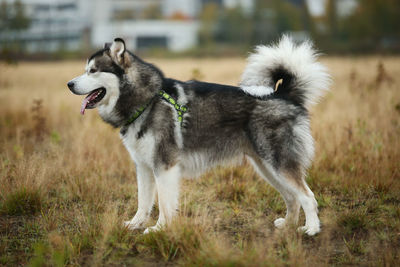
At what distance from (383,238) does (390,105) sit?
5.72m

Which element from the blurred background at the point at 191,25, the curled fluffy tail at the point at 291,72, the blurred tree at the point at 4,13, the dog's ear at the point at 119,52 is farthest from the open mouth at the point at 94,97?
the blurred tree at the point at 4,13

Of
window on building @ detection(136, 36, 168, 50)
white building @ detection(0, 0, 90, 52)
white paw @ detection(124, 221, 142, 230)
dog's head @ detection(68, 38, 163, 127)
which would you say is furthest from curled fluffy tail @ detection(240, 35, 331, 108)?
window on building @ detection(136, 36, 168, 50)

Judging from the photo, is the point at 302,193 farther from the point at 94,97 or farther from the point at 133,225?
the point at 94,97

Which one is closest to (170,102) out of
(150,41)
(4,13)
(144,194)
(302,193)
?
(144,194)

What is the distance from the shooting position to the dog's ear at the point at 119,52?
12.7ft

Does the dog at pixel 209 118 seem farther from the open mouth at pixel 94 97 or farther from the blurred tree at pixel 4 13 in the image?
the blurred tree at pixel 4 13

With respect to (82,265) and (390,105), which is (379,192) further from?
(390,105)

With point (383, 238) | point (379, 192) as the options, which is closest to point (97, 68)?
point (383, 238)

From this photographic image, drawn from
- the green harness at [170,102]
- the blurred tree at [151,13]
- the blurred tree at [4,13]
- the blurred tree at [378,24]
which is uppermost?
the blurred tree at [151,13]

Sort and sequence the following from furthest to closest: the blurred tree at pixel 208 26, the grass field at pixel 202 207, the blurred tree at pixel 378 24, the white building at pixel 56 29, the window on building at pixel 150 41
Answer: the window on building at pixel 150 41 → the white building at pixel 56 29 → the blurred tree at pixel 208 26 → the blurred tree at pixel 378 24 → the grass field at pixel 202 207

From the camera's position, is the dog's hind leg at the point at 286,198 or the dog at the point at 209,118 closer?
the dog at the point at 209,118

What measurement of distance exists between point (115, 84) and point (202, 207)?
1.88m

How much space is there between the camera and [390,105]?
849 centimetres

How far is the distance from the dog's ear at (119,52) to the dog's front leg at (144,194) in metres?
1.22
